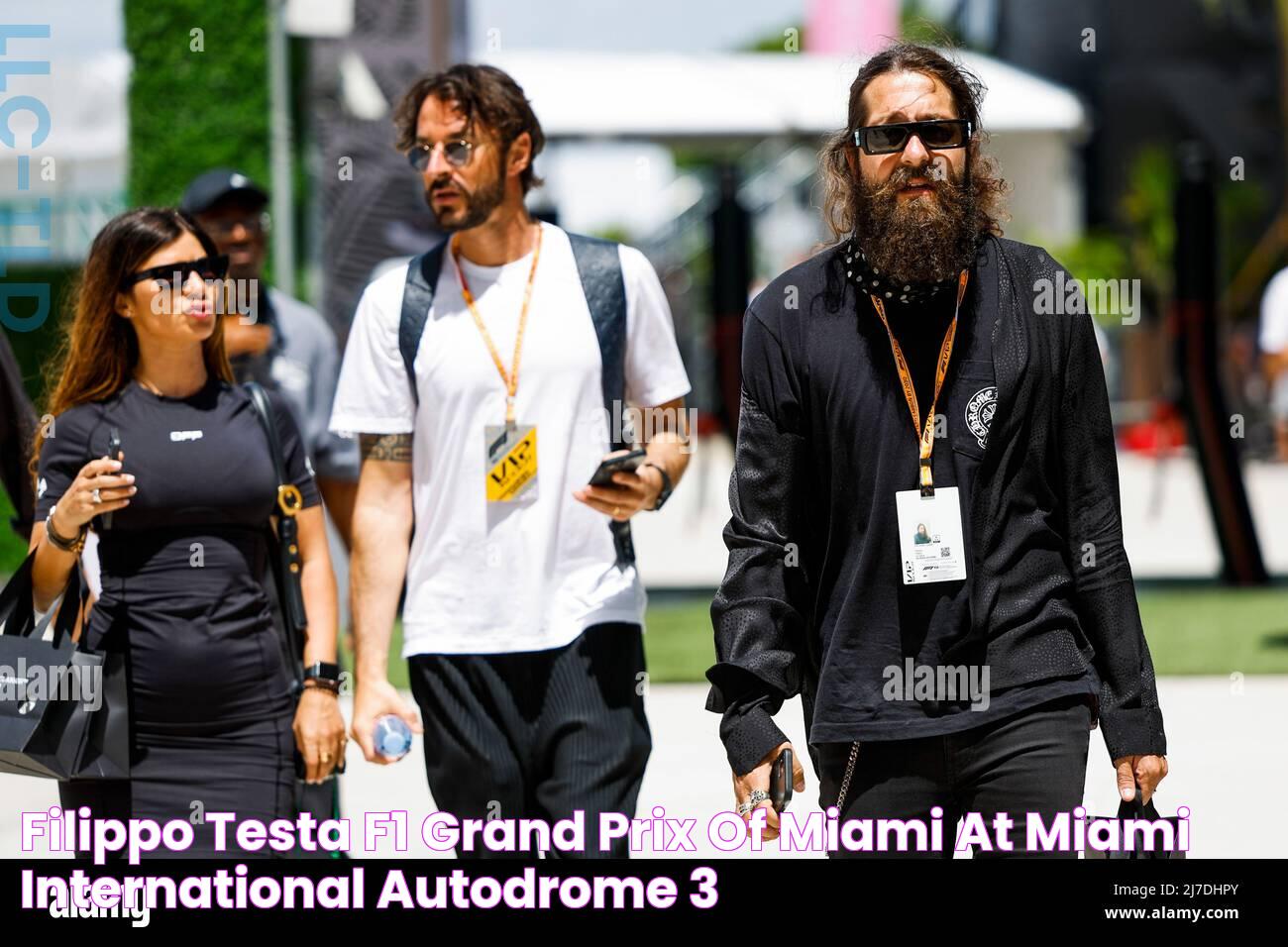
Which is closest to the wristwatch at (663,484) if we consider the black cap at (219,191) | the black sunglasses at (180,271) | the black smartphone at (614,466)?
the black smartphone at (614,466)

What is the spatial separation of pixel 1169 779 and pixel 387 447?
3818 millimetres

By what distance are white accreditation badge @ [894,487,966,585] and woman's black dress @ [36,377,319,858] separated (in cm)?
167

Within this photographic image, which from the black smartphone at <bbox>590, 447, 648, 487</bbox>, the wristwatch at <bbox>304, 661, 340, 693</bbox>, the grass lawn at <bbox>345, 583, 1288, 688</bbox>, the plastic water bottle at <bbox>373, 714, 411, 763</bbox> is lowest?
the grass lawn at <bbox>345, 583, 1288, 688</bbox>

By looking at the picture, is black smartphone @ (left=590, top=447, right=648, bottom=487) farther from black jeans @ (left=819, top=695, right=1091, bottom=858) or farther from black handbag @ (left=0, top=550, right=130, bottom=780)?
black handbag @ (left=0, top=550, right=130, bottom=780)

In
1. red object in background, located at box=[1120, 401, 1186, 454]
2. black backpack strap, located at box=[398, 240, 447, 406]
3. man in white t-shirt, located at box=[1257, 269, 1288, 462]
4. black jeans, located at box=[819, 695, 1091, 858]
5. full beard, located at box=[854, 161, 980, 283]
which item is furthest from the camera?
red object in background, located at box=[1120, 401, 1186, 454]

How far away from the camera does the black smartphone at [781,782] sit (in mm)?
3232

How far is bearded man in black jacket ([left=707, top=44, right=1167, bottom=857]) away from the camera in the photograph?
3240 millimetres

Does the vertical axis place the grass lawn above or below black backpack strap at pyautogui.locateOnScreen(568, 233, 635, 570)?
below

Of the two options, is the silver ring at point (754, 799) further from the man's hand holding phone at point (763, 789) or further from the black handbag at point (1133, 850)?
the black handbag at point (1133, 850)

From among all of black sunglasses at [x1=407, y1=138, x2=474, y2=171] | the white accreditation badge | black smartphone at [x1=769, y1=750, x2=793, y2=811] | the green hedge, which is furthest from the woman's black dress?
the green hedge

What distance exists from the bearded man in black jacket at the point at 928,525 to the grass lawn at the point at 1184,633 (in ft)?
18.4
